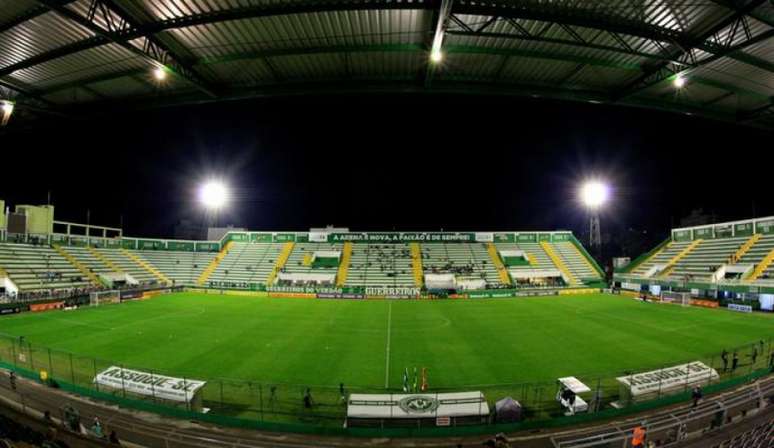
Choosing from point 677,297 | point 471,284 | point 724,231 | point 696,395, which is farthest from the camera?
point 471,284

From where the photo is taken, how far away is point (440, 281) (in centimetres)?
4303

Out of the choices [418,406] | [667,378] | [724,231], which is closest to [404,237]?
[724,231]

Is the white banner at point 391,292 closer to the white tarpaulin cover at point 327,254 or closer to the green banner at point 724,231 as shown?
the white tarpaulin cover at point 327,254

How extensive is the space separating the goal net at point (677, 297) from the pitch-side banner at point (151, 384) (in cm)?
3825

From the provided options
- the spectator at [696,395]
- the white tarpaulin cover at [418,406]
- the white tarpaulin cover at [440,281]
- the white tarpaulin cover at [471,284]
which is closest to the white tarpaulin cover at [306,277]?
the white tarpaulin cover at [440,281]

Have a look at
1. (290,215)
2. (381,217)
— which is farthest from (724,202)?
(290,215)

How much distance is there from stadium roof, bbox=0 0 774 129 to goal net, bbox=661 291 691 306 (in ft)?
63.2

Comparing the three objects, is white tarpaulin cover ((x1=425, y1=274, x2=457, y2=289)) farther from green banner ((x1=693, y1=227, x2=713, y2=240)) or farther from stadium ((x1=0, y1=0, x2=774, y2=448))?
green banner ((x1=693, y1=227, x2=713, y2=240))

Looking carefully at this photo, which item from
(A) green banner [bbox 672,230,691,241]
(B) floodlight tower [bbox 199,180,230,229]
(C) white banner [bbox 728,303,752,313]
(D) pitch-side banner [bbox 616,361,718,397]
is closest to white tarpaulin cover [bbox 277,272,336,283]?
(B) floodlight tower [bbox 199,180,230,229]

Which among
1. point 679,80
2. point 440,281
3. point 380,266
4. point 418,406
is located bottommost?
point 440,281

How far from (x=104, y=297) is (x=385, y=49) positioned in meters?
35.7

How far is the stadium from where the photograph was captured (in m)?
10.6

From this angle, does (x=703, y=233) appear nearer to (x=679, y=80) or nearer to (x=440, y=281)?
(x=440, y=281)

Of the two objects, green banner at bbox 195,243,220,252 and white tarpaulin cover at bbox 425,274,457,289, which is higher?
green banner at bbox 195,243,220,252
